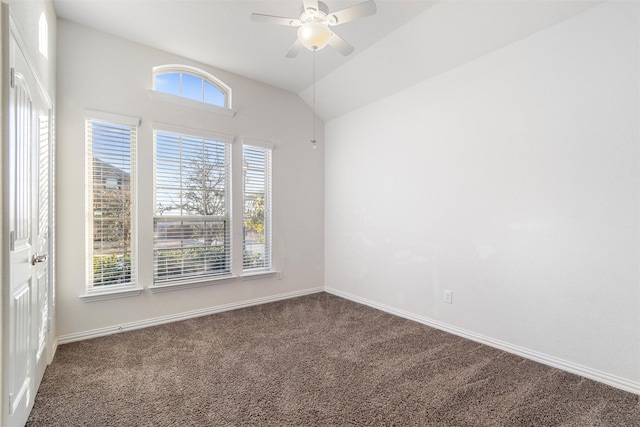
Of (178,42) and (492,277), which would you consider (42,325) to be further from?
(492,277)

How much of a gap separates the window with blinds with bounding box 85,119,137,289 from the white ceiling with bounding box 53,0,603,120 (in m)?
1.01

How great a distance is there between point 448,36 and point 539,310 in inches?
102

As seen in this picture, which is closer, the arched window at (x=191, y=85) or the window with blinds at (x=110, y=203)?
the window with blinds at (x=110, y=203)

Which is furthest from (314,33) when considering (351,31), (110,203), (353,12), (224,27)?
(110,203)

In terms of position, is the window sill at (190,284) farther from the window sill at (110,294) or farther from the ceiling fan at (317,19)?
the ceiling fan at (317,19)

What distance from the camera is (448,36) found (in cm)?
296

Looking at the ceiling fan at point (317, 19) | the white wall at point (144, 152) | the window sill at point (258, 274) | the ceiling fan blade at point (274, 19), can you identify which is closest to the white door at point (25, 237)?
the white wall at point (144, 152)

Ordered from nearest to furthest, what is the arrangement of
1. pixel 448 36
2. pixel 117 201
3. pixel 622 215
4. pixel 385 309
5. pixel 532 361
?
pixel 622 215
pixel 532 361
pixel 448 36
pixel 117 201
pixel 385 309

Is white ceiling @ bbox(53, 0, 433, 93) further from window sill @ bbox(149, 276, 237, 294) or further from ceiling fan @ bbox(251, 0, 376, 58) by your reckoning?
window sill @ bbox(149, 276, 237, 294)

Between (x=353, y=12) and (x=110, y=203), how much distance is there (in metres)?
2.91

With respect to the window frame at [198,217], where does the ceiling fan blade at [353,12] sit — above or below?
above

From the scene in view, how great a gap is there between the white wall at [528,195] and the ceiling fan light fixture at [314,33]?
1709 millimetres

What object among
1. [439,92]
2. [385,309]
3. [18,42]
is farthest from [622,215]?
[18,42]

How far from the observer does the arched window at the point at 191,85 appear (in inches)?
141
